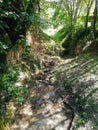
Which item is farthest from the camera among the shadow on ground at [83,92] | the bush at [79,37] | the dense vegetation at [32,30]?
the bush at [79,37]

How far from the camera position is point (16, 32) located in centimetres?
799

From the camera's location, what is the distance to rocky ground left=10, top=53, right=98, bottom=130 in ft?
24.6

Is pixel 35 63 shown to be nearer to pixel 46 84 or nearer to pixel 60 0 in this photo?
pixel 46 84

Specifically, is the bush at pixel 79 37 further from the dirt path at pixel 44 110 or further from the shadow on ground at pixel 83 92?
the dirt path at pixel 44 110

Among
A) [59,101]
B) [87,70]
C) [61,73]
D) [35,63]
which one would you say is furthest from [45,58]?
[59,101]

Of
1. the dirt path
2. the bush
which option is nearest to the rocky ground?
the dirt path

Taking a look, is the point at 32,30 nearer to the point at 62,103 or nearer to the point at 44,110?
the point at 62,103

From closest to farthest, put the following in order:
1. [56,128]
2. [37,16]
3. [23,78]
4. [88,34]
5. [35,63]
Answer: [37,16] < [56,128] < [23,78] < [35,63] < [88,34]

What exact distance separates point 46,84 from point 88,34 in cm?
922

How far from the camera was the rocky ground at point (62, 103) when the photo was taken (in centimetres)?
749

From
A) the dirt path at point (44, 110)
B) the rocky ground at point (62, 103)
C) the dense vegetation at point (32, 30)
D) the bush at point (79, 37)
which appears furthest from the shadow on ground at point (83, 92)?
the bush at point (79, 37)

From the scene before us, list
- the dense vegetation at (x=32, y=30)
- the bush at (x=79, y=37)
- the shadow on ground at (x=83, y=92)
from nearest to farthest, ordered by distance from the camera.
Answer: the dense vegetation at (x=32, y=30) → the shadow on ground at (x=83, y=92) → the bush at (x=79, y=37)

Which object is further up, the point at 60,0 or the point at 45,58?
the point at 60,0

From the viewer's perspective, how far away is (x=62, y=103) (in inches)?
354
